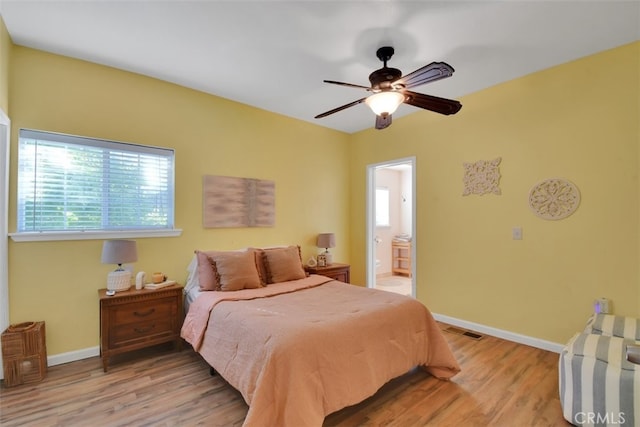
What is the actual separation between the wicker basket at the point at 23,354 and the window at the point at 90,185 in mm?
813

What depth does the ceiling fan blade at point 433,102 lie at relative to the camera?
7.03 feet

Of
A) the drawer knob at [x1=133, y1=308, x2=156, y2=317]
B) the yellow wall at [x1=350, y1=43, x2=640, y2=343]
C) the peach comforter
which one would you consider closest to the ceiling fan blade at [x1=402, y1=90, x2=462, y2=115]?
the yellow wall at [x1=350, y1=43, x2=640, y2=343]

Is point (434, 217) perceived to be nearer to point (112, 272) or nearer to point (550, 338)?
point (550, 338)

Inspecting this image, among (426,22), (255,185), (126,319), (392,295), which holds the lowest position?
(126,319)

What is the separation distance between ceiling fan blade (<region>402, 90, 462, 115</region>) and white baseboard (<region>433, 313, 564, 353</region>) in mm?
2423

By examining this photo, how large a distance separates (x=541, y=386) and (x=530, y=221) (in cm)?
151

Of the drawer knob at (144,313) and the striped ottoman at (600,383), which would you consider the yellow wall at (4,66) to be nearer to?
the drawer knob at (144,313)

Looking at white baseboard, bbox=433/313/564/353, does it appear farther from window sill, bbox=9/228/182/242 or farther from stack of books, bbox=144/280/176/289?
window sill, bbox=9/228/182/242

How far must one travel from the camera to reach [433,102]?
2199 mm

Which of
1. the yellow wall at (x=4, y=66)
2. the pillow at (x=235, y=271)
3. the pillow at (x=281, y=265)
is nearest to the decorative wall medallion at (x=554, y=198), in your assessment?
the pillow at (x=281, y=265)

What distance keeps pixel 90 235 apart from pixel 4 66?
4.74 ft

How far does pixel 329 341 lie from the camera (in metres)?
1.77

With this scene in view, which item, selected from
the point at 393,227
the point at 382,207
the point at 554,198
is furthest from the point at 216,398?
the point at 393,227

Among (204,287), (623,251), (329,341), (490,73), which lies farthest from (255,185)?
(623,251)
